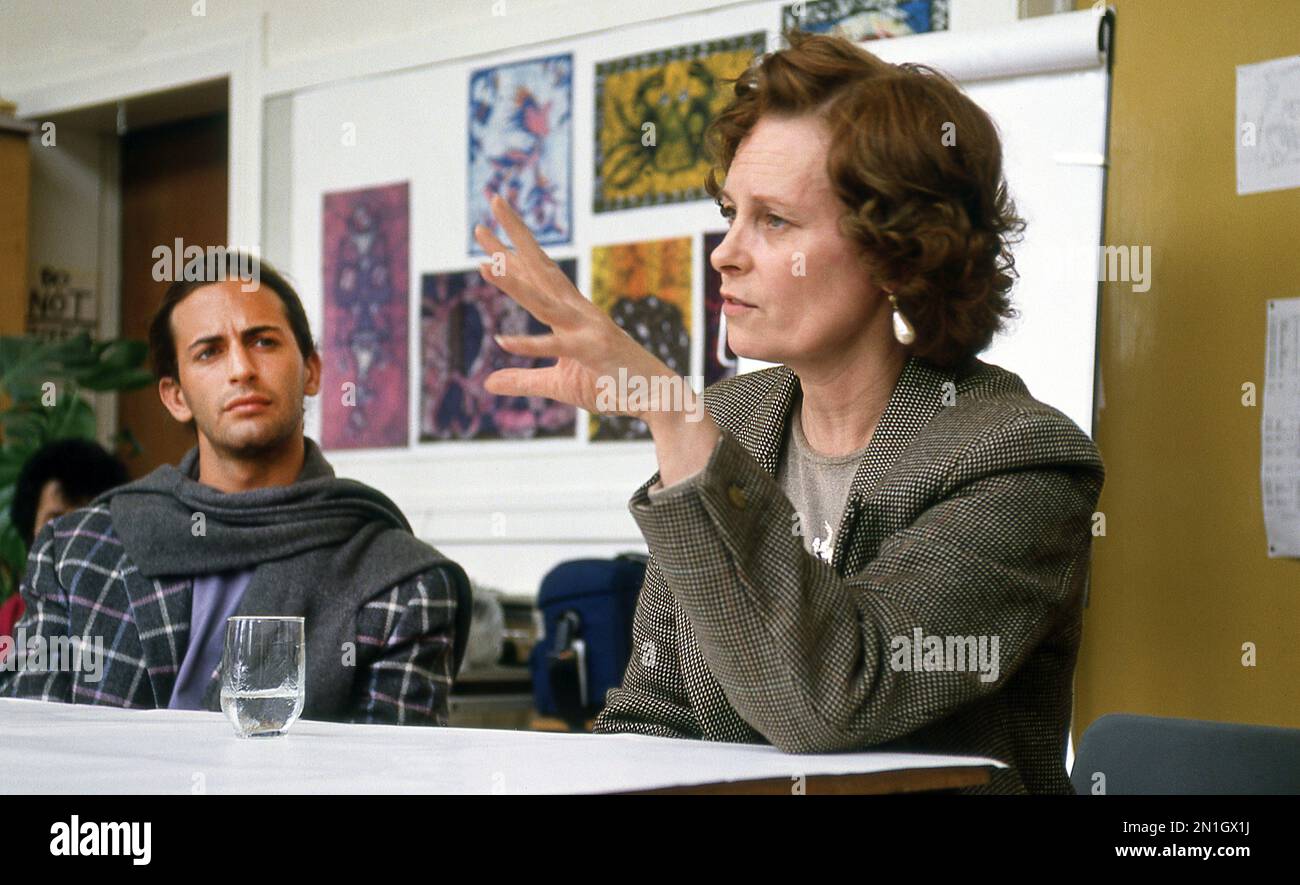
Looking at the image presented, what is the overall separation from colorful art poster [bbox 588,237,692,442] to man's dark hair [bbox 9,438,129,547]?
4.24 ft

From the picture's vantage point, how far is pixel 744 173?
1.57 metres

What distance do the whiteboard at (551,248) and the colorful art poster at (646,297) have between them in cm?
3

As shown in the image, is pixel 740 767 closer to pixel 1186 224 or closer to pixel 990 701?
pixel 990 701

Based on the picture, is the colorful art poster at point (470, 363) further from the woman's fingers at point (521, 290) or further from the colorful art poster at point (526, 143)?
the woman's fingers at point (521, 290)

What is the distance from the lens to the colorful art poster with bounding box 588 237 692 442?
414 centimetres

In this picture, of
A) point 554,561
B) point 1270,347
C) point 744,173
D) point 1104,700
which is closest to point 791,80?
point 744,173

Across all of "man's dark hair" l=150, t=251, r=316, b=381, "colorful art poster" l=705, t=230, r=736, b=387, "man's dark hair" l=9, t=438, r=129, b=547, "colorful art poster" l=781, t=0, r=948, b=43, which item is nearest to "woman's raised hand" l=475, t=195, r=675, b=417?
"man's dark hair" l=150, t=251, r=316, b=381

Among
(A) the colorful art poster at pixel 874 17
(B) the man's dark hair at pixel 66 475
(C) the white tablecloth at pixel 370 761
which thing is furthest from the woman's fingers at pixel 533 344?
(B) the man's dark hair at pixel 66 475

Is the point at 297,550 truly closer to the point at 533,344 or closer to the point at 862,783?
the point at 533,344

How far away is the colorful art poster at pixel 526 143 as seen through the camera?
4426mm

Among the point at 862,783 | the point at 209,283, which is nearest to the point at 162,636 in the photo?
the point at 209,283

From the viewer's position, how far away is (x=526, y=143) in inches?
177

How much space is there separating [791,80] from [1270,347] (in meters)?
1.67

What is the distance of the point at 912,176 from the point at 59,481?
2978mm
